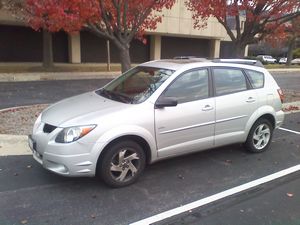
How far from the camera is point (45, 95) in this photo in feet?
40.3

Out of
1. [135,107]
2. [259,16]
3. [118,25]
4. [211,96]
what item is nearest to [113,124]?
[135,107]

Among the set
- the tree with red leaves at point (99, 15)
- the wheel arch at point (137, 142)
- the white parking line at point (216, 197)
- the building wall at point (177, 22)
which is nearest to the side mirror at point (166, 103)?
the wheel arch at point (137, 142)

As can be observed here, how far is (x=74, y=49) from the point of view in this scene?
27203 millimetres

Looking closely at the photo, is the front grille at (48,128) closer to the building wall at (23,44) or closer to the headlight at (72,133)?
the headlight at (72,133)

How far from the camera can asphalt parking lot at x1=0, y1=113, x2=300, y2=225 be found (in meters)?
3.70

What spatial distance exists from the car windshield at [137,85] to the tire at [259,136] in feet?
6.41

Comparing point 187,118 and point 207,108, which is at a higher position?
point 207,108

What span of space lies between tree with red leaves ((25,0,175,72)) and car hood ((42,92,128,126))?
3680 millimetres

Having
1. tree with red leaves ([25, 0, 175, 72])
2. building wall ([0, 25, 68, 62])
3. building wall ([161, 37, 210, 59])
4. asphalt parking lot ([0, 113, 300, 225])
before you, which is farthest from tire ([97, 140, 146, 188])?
building wall ([161, 37, 210, 59])

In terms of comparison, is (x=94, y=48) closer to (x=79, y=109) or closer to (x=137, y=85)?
(x=137, y=85)

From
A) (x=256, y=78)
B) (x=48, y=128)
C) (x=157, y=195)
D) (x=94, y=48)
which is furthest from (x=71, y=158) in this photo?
(x=94, y=48)

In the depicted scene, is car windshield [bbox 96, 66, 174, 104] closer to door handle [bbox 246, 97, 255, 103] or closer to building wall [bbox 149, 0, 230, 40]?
door handle [bbox 246, 97, 255, 103]

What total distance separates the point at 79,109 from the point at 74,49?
23834 millimetres

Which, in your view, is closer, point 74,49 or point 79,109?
point 79,109
